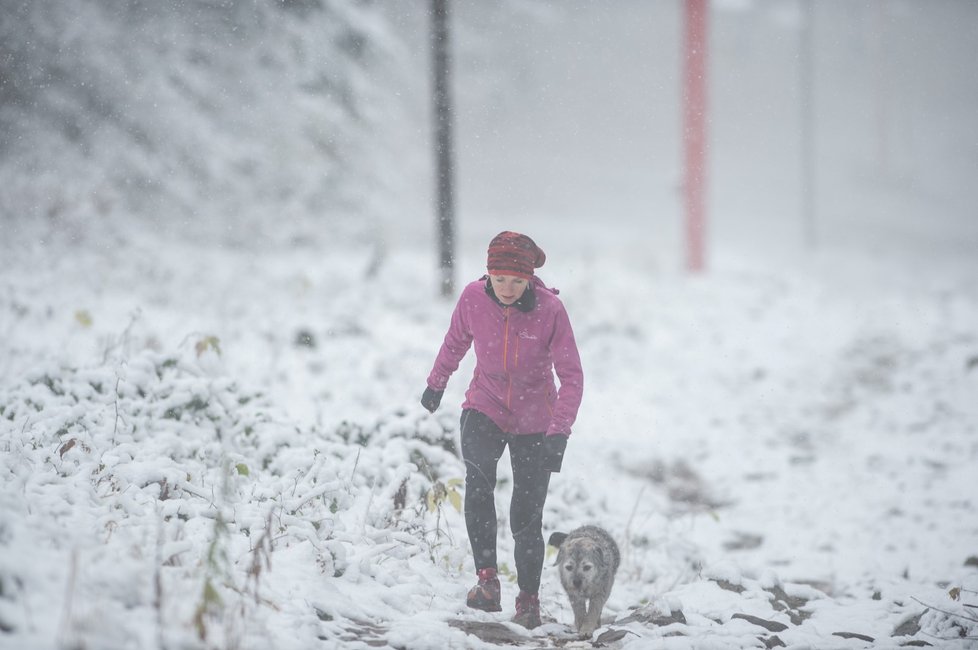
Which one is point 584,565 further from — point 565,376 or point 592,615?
point 565,376

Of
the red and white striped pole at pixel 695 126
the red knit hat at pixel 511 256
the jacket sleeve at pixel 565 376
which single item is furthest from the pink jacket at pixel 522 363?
the red and white striped pole at pixel 695 126

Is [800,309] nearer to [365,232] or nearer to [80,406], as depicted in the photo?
[365,232]

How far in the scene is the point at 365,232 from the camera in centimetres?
1341

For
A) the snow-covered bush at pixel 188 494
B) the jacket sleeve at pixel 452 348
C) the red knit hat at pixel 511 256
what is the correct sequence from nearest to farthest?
the snow-covered bush at pixel 188 494 → the red knit hat at pixel 511 256 → the jacket sleeve at pixel 452 348

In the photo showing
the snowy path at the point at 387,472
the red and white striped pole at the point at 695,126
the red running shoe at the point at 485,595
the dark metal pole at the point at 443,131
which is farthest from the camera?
the red and white striped pole at the point at 695,126

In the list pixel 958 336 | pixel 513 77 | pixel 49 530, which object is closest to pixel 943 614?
pixel 49 530

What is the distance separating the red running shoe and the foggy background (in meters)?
10.1

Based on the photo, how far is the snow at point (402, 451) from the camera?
3219 millimetres

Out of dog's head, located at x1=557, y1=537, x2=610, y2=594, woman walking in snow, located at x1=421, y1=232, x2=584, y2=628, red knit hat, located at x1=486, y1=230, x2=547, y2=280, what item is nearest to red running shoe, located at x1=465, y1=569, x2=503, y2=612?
woman walking in snow, located at x1=421, y1=232, x2=584, y2=628

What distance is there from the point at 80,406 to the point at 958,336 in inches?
549

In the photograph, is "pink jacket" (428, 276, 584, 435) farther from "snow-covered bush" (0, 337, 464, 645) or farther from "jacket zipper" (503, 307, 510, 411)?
"snow-covered bush" (0, 337, 464, 645)

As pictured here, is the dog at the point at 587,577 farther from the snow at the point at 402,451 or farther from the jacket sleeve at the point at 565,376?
the jacket sleeve at the point at 565,376

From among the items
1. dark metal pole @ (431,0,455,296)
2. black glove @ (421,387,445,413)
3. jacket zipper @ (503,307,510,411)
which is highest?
dark metal pole @ (431,0,455,296)

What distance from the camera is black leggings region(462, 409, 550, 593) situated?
3879mm
